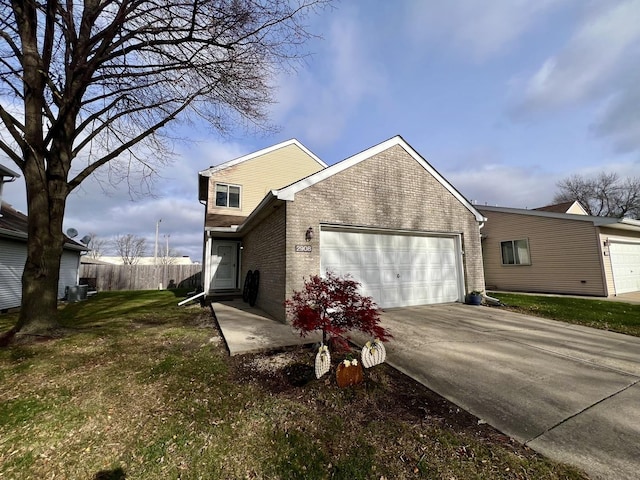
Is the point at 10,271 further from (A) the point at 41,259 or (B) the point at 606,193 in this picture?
(B) the point at 606,193

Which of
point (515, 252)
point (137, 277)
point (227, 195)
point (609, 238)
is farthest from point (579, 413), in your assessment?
point (137, 277)

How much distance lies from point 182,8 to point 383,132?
6.20 meters

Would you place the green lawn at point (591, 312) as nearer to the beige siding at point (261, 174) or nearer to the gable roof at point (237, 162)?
the beige siding at point (261, 174)

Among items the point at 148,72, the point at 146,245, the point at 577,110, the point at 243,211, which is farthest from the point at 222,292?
the point at 146,245

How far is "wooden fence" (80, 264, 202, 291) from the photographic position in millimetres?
19125

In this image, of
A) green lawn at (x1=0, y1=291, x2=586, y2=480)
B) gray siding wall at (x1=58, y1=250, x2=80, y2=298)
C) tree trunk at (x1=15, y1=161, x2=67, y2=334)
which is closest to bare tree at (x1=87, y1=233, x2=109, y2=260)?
gray siding wall at (x1=58, y1=250, x2=80, y2=298)

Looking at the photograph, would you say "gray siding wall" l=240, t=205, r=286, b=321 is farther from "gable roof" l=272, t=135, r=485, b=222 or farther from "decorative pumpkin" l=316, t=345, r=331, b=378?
"decorative pumpkin" l=316, t=345, r=331, b=378

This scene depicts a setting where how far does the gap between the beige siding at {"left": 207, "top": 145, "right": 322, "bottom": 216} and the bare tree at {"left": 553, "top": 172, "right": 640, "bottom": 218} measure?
3617 cm

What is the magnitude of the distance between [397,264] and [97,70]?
9.67 metres

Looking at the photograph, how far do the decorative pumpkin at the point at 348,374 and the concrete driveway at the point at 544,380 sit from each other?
82cm

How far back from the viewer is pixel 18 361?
4375 millimetres

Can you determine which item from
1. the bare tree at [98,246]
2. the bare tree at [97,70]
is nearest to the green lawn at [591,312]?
the bare tree at [97,70]

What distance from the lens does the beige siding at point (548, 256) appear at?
11.3 m

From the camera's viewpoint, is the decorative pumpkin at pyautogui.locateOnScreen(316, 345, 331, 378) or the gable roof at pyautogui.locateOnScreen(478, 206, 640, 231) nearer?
the decorative pumpkin at pyautogui.locateOnScreen(316, 345, 331, 378)
